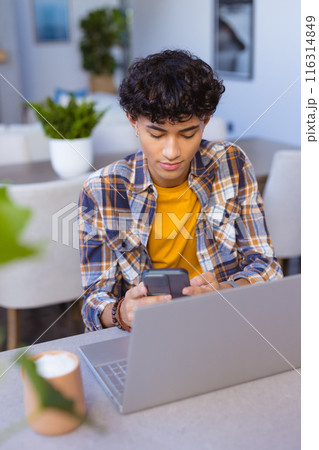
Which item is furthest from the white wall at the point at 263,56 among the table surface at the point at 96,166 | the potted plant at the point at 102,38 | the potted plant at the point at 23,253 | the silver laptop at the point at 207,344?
the potted plant at the point at 23,253

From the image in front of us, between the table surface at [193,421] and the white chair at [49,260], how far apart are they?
2.28 feet

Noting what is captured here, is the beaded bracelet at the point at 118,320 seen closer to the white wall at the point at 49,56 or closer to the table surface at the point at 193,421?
the table surface at the point at 193,421

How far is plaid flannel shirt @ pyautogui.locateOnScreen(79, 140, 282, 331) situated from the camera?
3.38 ft

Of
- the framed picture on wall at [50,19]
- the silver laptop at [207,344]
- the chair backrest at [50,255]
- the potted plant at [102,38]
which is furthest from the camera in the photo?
the framed picture on wall at [50,19]

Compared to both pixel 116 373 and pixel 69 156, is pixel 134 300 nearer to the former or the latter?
pixel 116 373

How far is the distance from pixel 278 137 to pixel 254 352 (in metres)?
2.96

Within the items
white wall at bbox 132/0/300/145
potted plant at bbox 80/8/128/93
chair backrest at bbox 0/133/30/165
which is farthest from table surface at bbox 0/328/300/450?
potted plant at bbox 80/8/128/93

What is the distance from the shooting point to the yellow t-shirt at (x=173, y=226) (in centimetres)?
108

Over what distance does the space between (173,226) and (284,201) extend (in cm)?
86

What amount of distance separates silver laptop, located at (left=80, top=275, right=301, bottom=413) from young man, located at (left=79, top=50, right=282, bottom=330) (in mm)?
234

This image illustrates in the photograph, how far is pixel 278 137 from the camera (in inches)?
135

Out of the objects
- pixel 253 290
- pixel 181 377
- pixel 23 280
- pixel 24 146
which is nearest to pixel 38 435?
pixel 181 377

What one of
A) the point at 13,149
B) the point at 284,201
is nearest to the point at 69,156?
the point at 13,149

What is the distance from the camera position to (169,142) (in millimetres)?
951
